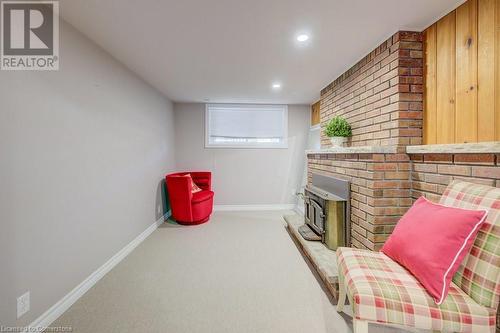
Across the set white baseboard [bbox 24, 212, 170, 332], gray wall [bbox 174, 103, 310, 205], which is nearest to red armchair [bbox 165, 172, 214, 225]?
white baseboard [bbox 24, 212, 170, 332]

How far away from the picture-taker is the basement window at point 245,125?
4.96 m

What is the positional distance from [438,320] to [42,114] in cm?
272

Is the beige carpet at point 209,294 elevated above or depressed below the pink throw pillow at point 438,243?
below

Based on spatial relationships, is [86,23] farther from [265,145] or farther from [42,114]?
[265,145]

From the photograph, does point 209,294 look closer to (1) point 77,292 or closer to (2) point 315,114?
(1) point 77,292

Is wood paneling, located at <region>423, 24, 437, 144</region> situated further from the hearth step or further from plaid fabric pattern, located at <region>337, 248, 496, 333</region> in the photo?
the hearth step

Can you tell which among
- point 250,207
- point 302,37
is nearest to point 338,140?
point 302,37

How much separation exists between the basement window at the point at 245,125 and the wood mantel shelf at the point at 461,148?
323 centimetres

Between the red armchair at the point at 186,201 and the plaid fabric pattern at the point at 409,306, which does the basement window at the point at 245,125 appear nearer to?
the red armchair at the point at 186,201

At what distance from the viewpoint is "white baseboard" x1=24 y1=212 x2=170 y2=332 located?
1595 millimetres

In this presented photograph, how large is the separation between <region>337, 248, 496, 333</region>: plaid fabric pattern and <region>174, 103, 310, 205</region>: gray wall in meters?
3.74

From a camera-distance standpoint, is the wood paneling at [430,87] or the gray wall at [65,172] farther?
the wood paneling at [430,87]

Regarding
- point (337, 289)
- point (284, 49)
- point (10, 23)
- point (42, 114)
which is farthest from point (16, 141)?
point (337, 289)

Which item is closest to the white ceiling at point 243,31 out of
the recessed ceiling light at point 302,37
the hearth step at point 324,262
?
the recessed ceiling light at point 302,37
